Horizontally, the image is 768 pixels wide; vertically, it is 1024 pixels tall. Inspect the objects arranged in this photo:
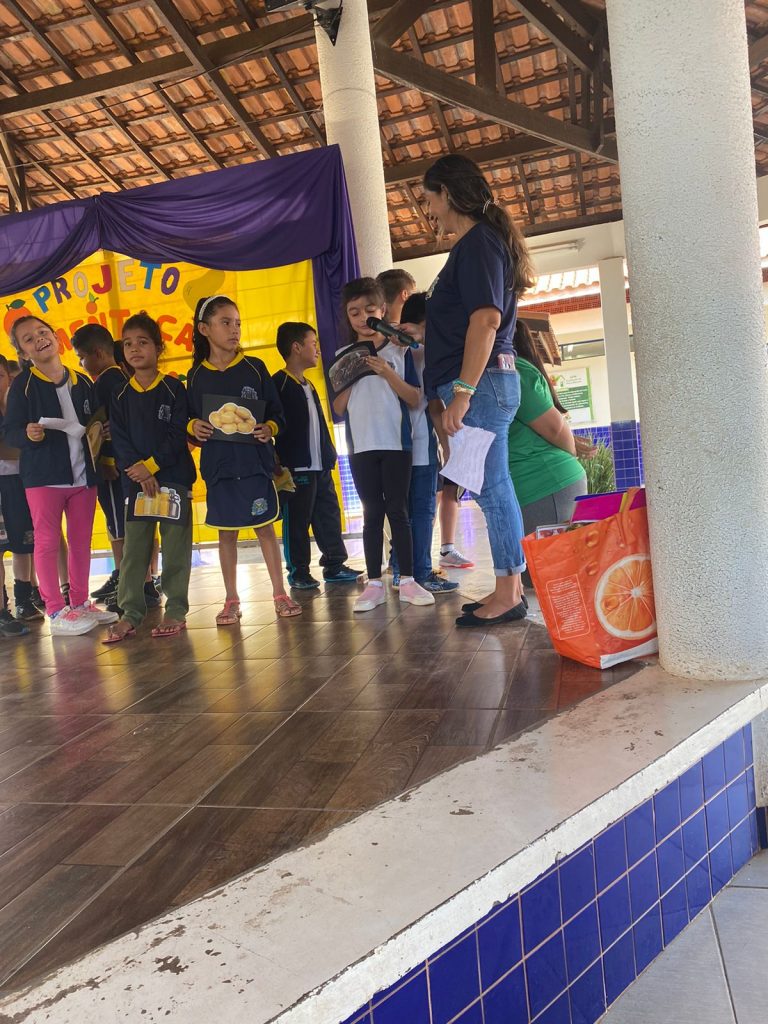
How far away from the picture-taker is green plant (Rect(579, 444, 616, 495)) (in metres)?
5.75

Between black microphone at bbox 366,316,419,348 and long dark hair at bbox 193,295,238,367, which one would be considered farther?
long dark hair at bbox 193,295,238,367

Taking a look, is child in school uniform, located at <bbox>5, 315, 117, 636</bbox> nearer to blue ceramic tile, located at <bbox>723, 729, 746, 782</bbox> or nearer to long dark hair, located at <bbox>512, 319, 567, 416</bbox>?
long dark hair, located at <bbox>512, 319, 567, 416</bbox>

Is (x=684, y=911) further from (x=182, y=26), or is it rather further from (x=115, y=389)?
(x=182, y=26)

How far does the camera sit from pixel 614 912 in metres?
1.33

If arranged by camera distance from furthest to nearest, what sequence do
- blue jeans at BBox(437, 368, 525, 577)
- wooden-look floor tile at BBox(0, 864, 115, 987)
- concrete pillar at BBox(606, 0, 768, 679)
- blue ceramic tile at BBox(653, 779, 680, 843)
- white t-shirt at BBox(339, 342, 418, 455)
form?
white t-shirt at BBox(339, 342, 418, 455), blue jeans at BBox(437, 368, 525, 577), concrete pillar at BBox(606, 0, 768, 679), blue ceramic tile at BBox(653, 779, 680, 843), wooden-look floor tile at BBox(0, 864, 115, 987)

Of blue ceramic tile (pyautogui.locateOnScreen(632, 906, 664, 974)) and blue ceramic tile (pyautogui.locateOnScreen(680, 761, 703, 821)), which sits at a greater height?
blue ceramic tile (pyautogui.locateOnScreen(680, 761, 703, 821))

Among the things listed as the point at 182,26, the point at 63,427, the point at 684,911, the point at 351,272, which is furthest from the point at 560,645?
the point at 182,26

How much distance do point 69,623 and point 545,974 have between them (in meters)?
2.79

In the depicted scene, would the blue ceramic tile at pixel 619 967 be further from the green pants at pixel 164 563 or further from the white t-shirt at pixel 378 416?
the green pants at pixel 164 563

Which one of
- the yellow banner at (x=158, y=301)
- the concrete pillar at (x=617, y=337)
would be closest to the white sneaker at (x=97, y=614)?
the yellow banner at (x=158, y=301)

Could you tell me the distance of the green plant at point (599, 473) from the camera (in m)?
5.75

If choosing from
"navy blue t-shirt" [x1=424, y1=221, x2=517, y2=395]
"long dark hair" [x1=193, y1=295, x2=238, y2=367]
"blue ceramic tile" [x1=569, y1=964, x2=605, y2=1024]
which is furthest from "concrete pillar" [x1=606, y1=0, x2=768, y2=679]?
"long dark hair" [x1=193, y1=295, x2=238, y2=367]

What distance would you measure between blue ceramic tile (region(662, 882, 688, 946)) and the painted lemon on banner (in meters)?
0.67

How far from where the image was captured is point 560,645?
210 centimetres
